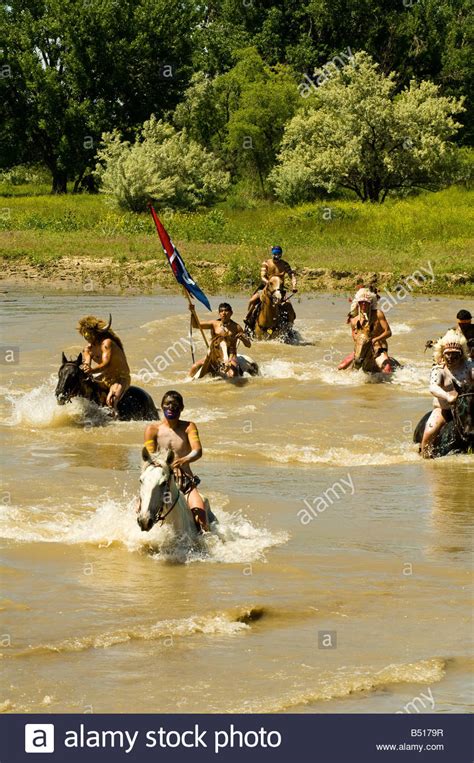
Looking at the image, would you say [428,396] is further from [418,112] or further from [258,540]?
[418,112]

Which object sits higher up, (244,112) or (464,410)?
(244,112)

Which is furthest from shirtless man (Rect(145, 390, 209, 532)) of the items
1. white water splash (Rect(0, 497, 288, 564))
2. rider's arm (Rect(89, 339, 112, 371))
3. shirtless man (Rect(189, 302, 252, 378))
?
shirtless man (Rect(189, 302, 252, 378))

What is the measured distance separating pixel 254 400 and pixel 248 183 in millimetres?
39797

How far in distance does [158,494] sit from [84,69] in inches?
2194

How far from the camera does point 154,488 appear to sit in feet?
32.8

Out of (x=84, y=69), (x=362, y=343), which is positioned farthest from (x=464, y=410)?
(x=84, y=69)

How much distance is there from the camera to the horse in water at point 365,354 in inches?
821

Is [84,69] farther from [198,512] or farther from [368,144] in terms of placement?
[198,512]

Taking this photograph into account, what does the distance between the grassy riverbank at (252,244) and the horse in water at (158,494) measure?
24.1 meters

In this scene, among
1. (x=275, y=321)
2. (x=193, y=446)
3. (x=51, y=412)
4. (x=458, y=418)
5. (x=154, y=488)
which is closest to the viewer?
(x=154, y=488)
